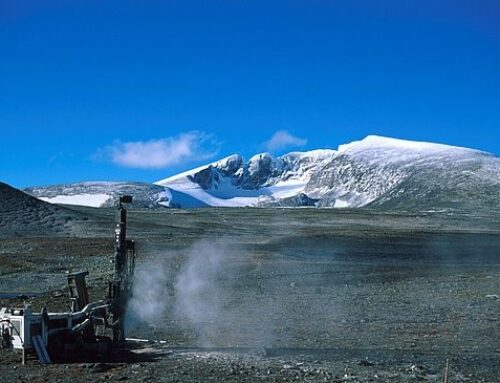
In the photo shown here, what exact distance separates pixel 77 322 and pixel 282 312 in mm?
8568

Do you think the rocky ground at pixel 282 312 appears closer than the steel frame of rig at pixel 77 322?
Yes

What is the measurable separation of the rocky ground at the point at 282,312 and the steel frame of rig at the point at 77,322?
0.44 meters

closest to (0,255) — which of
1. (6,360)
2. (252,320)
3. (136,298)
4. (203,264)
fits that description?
(203,264)

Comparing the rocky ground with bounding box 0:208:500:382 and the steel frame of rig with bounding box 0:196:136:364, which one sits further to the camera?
the steel frame of rig with bounding box 0:196:136:364

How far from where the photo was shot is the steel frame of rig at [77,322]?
15680 millimetres

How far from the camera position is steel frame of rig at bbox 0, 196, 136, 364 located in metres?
15.7

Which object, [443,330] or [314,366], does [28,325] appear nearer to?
[314,366]

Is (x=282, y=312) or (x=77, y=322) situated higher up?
(x=77, y=322)

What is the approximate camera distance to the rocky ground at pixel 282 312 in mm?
15047

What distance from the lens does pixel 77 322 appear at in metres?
16.6

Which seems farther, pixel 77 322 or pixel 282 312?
pixel 282 312

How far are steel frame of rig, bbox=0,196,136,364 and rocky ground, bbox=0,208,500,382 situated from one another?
0.44 meters

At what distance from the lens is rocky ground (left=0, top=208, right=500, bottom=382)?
15.0m

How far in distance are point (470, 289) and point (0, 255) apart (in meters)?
28.8
